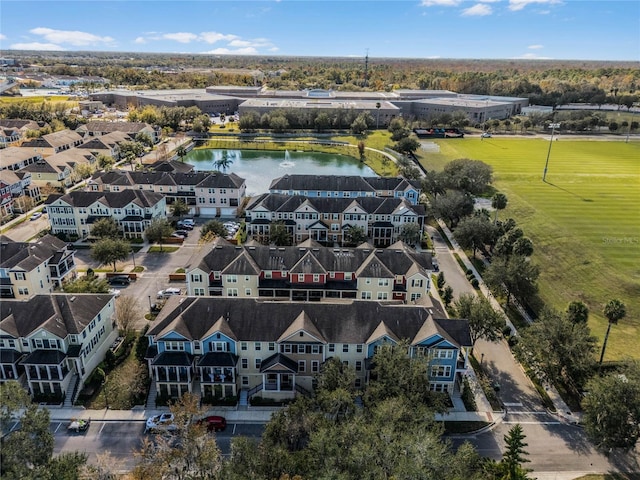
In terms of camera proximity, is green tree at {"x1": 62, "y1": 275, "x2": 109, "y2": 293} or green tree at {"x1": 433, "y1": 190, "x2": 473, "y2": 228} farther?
green tree at {"x1": 433, "y1": 190, "x2": 473, "y2": 228}

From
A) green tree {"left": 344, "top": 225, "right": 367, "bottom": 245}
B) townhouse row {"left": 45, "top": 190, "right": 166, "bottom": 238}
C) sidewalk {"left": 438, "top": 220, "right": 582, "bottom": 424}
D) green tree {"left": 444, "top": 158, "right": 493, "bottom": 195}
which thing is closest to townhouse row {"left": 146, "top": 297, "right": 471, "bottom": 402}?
sidewalk {"left": 438, "top": 220, "right": 582, "bottom": 424}

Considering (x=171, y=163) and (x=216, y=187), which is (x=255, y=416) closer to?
(x=216, y=187)

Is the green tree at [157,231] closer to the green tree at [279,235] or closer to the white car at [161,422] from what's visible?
the green tree at [279,235]

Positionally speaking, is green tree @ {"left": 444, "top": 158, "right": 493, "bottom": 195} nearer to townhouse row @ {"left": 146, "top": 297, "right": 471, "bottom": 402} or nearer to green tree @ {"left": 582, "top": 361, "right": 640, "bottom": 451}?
townhouse row @ {"left": 146, "top": 297, "right": 471, "bottom": 402}

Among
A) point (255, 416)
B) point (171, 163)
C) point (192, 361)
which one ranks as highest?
point (171, 163)

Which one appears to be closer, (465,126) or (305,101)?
(465,126)

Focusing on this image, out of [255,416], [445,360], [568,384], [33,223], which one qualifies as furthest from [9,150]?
[568,384]
